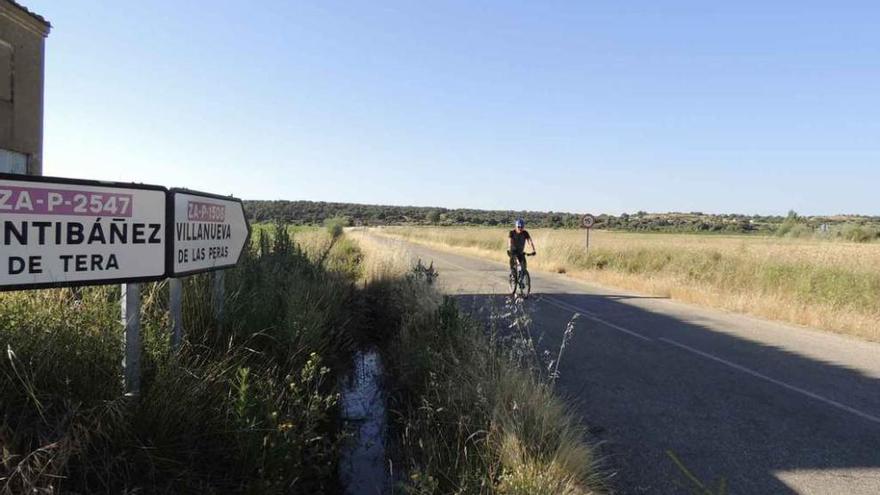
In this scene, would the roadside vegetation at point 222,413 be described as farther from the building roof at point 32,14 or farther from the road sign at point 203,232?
the building roof at point 32,14

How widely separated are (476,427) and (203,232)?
256 cm

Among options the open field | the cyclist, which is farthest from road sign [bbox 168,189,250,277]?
the open field

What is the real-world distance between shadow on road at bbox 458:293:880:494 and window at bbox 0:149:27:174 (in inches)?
424

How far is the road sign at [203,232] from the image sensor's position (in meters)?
3.58

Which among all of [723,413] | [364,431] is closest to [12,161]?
[364,431]

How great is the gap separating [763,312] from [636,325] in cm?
386

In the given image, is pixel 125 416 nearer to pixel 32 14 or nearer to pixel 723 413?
pixel 723 413

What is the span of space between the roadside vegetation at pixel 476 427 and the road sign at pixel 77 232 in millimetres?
2126

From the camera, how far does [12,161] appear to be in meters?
11.5

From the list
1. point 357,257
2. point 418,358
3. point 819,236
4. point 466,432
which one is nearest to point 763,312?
point 418,358

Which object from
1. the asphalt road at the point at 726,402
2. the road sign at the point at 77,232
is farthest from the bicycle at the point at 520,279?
the road sign at the point at 77,232

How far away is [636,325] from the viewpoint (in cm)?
1104

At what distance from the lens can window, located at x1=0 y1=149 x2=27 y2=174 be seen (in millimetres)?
11241

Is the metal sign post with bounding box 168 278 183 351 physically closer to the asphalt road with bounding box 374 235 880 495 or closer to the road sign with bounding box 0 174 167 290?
the road sign with bounding box 0 174 167 290
